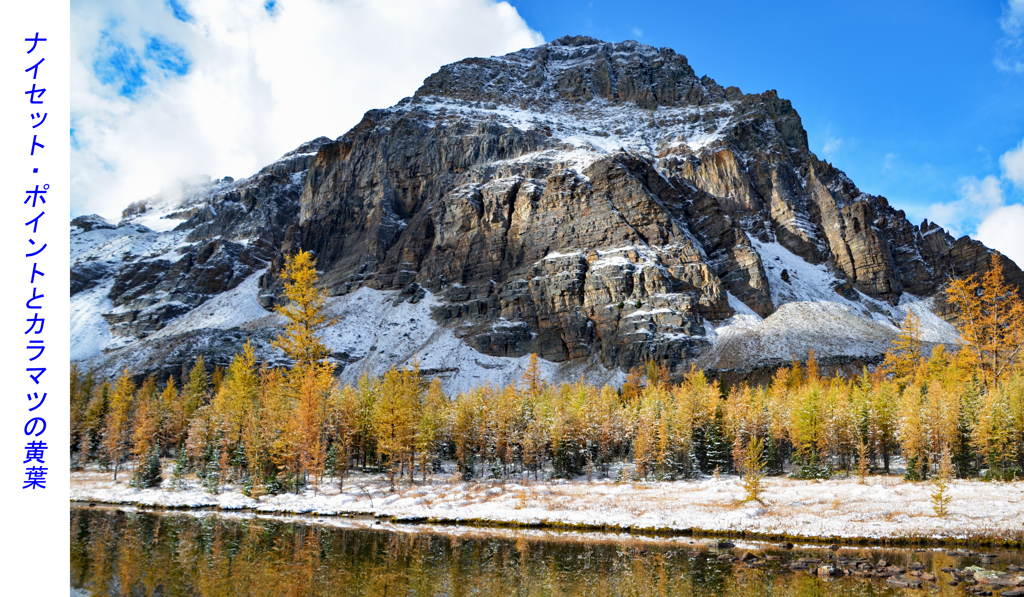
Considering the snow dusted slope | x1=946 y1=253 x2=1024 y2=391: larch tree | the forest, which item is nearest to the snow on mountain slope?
the snow dusted slope

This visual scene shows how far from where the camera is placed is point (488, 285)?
196 meters

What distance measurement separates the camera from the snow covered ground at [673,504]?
33.9 m

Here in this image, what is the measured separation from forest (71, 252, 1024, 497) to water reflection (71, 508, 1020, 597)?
497 inches

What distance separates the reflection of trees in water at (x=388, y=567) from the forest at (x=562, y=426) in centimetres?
1254

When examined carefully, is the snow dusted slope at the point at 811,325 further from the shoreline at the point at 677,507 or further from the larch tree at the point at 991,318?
the shoreline at the point at 677,507

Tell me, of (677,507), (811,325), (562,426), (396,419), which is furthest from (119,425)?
(811,325)

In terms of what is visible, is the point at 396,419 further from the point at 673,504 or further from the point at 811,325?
the point at 811,325

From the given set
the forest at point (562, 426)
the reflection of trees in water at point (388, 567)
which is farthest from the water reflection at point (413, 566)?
the forest at point (562, 426)

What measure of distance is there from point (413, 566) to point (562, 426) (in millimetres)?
42277

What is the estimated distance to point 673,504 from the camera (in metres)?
44.1

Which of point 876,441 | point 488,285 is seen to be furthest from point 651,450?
point 488,285

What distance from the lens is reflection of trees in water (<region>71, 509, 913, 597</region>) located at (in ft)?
73.3

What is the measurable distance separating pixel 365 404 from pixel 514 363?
100330 millimetres

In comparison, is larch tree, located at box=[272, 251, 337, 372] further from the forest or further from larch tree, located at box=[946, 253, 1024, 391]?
larch tree, located at box=[946, 253, 1024, 391]
